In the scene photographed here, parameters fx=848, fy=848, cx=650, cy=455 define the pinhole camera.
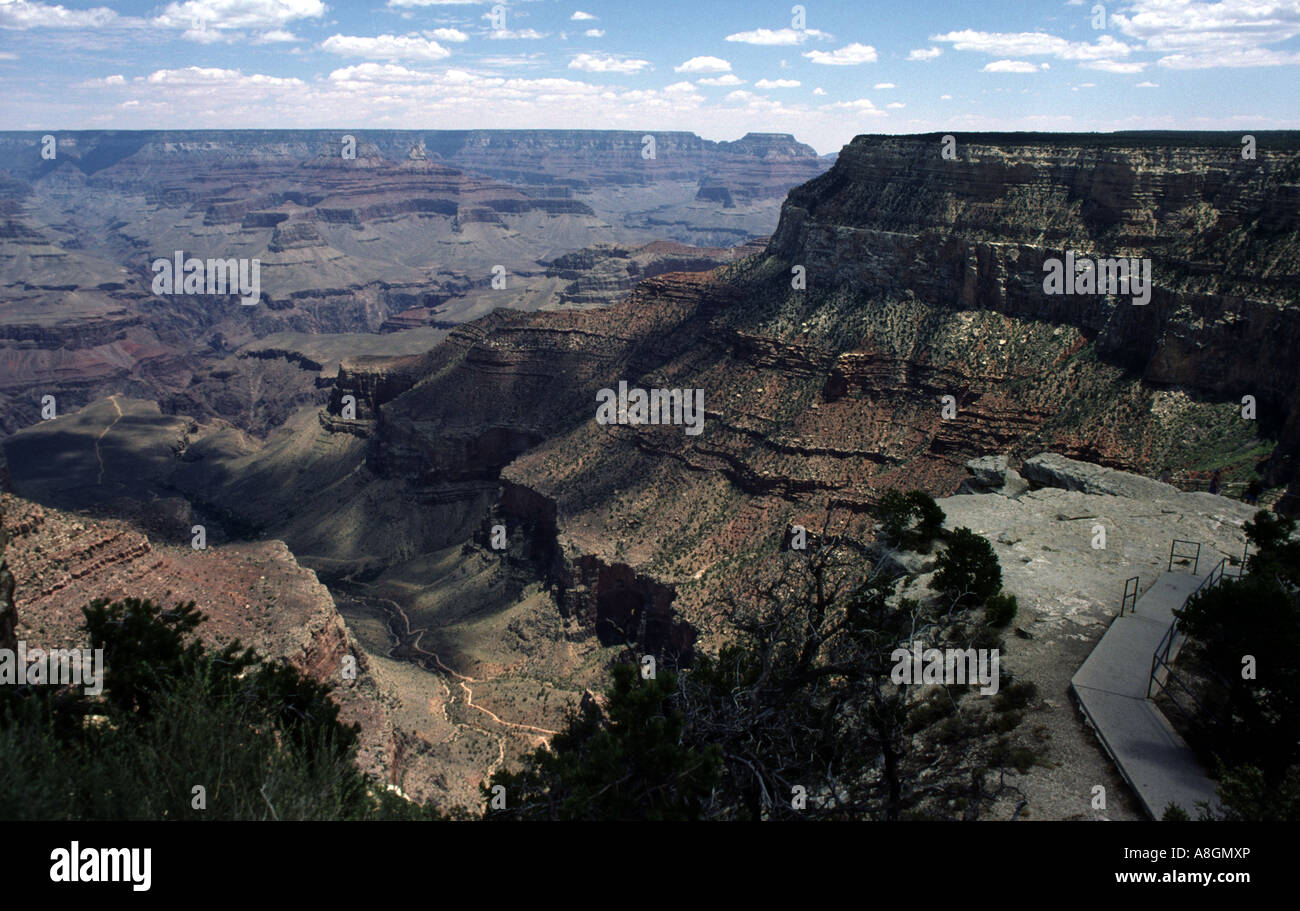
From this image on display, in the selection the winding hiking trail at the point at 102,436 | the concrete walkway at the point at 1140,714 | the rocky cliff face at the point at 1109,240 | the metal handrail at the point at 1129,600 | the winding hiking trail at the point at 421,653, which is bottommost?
the winding hiking trail at the point at 421,653

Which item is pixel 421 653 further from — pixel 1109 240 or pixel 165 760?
pixel 1109 240

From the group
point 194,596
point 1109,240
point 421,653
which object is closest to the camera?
point 194,596

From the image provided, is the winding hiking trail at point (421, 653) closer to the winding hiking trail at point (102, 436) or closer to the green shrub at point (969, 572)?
the green shrub at point (969, 572)

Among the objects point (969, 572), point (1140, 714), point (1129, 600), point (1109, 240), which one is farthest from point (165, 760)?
point (1109, 240)

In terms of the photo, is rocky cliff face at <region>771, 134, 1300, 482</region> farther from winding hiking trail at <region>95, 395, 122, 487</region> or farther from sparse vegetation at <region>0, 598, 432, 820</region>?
winding hiking trail at <region>95, 395, 122, 487</region>

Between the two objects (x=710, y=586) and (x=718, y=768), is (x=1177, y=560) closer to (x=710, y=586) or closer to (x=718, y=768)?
(x=718, y=768)

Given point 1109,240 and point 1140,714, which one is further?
point 1109,240

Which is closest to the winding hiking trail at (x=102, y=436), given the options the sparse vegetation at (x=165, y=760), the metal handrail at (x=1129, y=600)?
the sparse vegetation at (x=165, y=760)

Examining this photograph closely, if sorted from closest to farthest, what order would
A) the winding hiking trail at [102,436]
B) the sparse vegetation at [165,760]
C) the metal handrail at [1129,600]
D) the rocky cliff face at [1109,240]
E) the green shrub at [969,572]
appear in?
the sparse vegetation at [165,760] → the metal handrail at [1129,600] → the green shrub at [969,572] → the rocky cliff face at [1109,240] → the winding hiking trail at [102,436]
